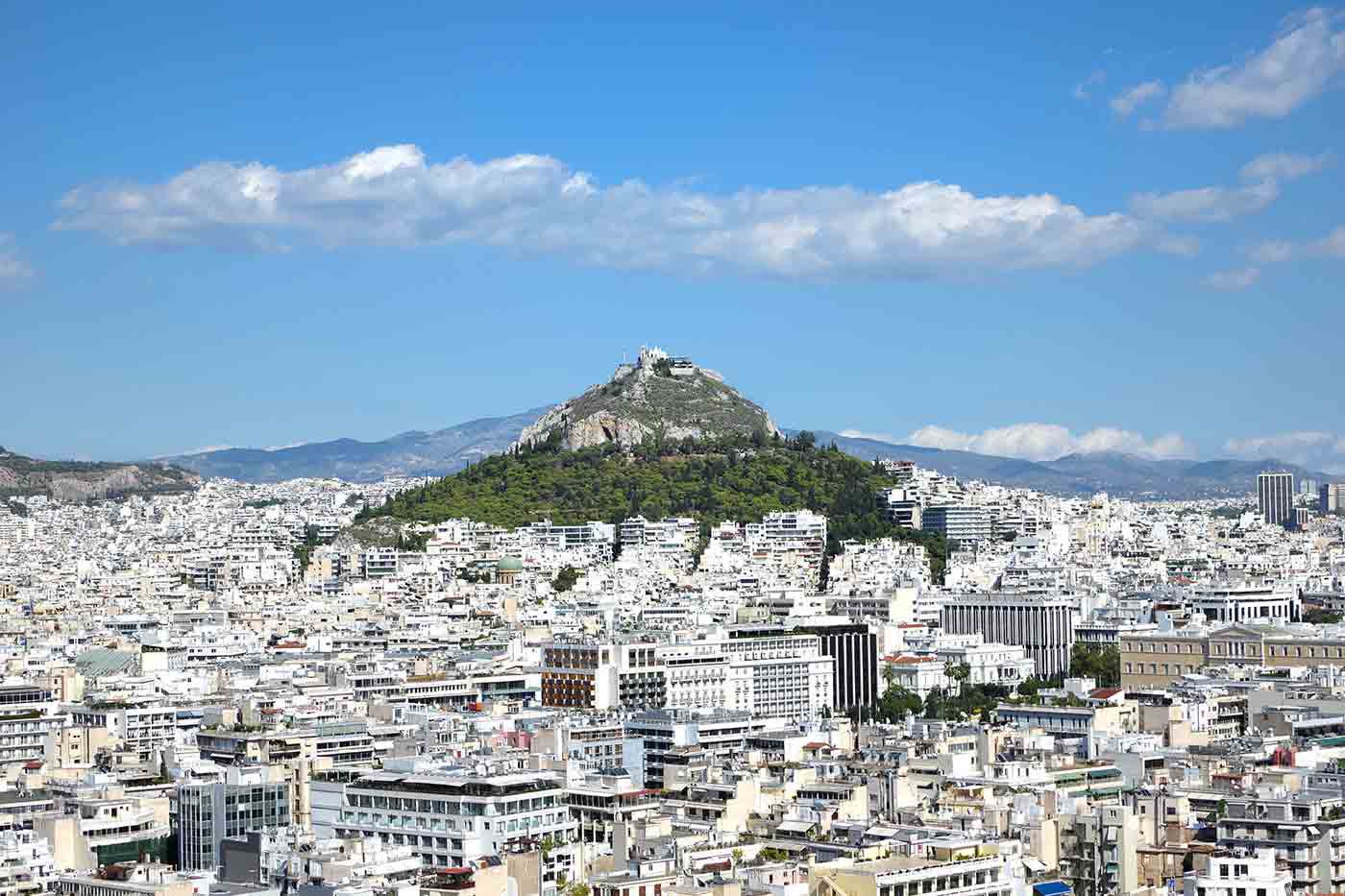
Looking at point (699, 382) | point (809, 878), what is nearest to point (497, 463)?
point (699, 382)

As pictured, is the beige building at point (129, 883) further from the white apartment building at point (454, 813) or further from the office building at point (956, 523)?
the office building at point (956, 523)

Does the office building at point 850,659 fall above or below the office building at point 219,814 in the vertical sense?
above

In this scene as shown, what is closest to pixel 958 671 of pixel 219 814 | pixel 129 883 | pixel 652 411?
pixel 219 814

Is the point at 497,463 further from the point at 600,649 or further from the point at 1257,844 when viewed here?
the point at 1257,844

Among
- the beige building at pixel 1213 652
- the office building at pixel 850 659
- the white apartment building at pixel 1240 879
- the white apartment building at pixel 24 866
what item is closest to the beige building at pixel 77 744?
the white apartment building at pixel 24 866

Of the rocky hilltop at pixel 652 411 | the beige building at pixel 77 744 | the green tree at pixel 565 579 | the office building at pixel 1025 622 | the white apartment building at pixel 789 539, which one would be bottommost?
the beige building at pixel 77 744

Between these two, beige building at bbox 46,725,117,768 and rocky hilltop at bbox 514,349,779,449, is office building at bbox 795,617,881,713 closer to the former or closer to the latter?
beige building at bbox 46,725,117,768
